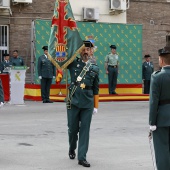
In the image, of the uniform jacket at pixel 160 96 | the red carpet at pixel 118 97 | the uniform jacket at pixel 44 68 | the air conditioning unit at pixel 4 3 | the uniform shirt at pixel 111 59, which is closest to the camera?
the uniform jacket at pixel 160 96

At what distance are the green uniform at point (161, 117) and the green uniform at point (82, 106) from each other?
194cm

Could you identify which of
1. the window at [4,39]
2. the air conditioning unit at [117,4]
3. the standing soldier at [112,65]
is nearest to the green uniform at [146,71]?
the standing soldier at [112,65]

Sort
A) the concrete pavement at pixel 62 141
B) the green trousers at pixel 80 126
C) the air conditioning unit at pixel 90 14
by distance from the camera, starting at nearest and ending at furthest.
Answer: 1. the green trousers at pixel 80 126
2. the concrete pavement at pixel 62 141
3. the air conditioning unit at pixel 90 14

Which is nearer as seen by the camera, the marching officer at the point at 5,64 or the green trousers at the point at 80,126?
the green trousers at the point at 80,126

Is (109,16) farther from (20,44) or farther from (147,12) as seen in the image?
(20,44)

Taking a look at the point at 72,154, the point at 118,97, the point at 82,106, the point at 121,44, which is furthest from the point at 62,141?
the point at 121,44

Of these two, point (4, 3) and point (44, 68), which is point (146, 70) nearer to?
point (44, 68)

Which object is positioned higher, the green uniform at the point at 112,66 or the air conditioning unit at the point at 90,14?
the air conditioning unit at the point at 90,14

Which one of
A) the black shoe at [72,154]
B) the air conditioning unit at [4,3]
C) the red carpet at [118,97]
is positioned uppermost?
the air conditioning unit at [4,3]

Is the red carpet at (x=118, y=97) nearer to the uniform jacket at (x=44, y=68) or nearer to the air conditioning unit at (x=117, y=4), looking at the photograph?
the uniform jacket at (x=44, y=68)

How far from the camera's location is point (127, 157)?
8703 millimetres

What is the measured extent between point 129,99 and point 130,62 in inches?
76.1

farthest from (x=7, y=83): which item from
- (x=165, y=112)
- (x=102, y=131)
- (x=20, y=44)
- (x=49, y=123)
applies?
(x=165, y=112)

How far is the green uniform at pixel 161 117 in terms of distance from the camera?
20.3ft
